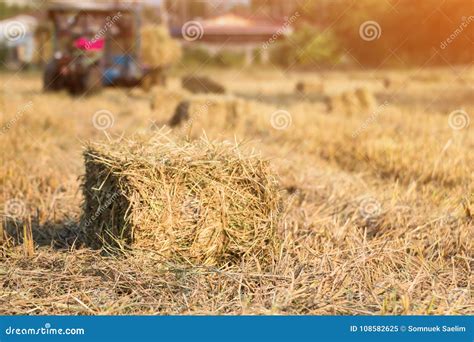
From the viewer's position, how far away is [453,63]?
101ft

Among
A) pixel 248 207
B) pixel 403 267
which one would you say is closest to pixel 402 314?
pixel 403 267

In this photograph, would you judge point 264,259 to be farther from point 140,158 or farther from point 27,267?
point 27,267

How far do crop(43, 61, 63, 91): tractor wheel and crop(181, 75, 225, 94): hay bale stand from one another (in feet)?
9.81

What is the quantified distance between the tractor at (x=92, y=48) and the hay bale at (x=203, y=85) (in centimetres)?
110

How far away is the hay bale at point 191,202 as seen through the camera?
3.96 m

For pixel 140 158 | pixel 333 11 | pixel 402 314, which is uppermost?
pixel 333 11

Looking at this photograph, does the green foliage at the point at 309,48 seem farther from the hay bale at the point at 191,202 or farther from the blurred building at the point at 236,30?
the hay bale at the point at 191,202

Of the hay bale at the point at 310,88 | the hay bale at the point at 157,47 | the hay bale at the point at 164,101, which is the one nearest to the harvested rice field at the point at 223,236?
the hay bale at the point at 164,101

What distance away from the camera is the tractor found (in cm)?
1575

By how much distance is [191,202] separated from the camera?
4.03 metres

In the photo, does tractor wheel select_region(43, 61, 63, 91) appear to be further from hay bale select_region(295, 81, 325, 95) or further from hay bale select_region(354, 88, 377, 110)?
hay bale select_region(354, 88, 377, 110)

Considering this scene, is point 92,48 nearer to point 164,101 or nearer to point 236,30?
point 164,101

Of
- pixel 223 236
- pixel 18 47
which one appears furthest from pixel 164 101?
pixel 18 47

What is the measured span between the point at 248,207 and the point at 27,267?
125 cm
